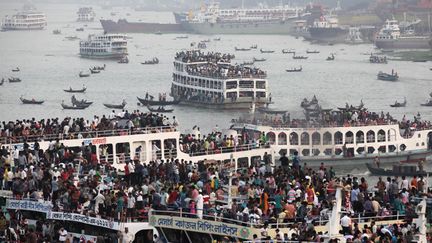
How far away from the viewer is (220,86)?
7331 cm

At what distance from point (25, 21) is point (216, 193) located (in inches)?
6390

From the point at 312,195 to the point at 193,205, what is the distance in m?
2.33

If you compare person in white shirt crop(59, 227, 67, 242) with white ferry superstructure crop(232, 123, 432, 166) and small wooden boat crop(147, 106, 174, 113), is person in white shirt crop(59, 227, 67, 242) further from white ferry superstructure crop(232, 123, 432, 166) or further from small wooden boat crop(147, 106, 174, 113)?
small wooden boat crop(147, 106, 174, 113)

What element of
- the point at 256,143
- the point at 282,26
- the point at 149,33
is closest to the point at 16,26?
the point at 149,33

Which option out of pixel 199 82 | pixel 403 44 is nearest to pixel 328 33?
pixel 403 44

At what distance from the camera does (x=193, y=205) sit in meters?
23.8

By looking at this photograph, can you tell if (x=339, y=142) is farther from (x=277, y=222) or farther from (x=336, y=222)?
(x=336, y=222)

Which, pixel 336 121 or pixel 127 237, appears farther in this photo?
pixel 336 121

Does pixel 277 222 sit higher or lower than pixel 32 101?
higher

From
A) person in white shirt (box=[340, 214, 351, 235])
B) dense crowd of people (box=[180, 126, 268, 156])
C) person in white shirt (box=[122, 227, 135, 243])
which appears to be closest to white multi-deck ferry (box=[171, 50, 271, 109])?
dense crowd of people (box=[180, 126, 268, 156])

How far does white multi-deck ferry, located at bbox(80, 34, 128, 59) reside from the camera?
122 metres

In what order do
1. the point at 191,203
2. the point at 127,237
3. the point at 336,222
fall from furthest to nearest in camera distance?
1. the point at 127,237
2. the point at 191,203
3. the point at 336,222

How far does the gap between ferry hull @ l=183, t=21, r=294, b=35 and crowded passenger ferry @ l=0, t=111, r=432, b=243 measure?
157693 mm

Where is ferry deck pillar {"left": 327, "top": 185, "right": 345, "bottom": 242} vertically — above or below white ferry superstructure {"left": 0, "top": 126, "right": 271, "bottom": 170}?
above
